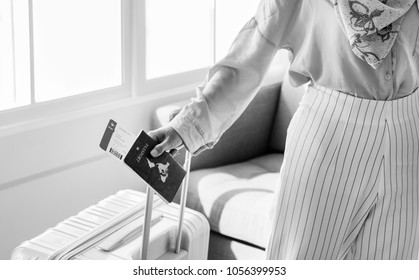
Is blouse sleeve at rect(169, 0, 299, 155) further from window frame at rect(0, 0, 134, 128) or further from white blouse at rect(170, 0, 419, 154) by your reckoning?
window frame at rect(0, 0, 134, 128)

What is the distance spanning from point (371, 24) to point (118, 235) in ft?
2.89

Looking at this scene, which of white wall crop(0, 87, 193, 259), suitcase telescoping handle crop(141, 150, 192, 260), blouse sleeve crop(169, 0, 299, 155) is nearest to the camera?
blouse sleeve crop(169, 0, 299, 155)

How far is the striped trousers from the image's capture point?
1.51 meters

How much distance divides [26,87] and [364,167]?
4.57 feet

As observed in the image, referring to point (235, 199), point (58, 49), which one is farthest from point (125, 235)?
point (58, 49)

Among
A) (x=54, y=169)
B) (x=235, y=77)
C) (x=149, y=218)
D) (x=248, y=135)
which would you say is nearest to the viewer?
(x=235, y=77)

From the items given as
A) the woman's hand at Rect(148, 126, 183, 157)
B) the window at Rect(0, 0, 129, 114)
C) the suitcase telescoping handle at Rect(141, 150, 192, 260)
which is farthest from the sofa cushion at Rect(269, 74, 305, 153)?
the woman's hand at Rect(148, 126, 183, 157)

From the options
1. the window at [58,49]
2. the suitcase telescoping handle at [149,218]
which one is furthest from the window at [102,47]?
the suitcase telescoping handle at [149,218]

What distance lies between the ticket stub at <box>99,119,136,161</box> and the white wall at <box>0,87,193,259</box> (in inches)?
39.2

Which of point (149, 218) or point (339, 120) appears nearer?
point (339, 120)

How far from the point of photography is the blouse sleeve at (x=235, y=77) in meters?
1.54

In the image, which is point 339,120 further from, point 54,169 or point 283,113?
point 283,113

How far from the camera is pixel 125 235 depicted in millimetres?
1952

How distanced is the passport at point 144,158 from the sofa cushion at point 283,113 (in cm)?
172
